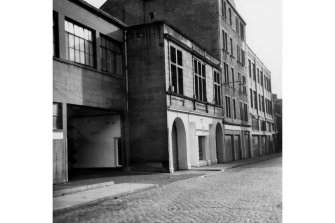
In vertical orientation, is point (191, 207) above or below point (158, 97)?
below

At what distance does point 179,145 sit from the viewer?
63.7ft

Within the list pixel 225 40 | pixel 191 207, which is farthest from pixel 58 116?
pixel 225 40

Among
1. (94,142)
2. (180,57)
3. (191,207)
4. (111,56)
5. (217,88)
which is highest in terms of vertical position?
(180,57)

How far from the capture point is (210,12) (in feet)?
81.6

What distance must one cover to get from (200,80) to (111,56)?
7.18 meters

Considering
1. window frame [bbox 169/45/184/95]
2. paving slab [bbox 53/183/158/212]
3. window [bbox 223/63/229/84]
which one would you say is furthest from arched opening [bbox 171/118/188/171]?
window [bbox 223/63/229/84]

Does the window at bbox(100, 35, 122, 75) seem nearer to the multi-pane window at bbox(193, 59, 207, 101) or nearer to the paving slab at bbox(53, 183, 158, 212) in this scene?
the multi-pane window at bbox(193, 59, 207, 101)

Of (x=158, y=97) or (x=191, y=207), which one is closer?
(x=191, y=207)

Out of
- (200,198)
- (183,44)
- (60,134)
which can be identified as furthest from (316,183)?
(183,44)

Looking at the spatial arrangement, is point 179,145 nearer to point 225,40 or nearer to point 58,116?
point 58,116

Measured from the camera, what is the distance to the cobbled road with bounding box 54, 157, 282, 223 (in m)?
6.76

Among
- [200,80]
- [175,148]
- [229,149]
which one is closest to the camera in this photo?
[175,148]

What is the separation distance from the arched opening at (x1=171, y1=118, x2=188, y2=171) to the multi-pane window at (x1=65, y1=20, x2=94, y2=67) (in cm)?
636

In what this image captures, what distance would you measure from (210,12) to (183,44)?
6.65 metres
